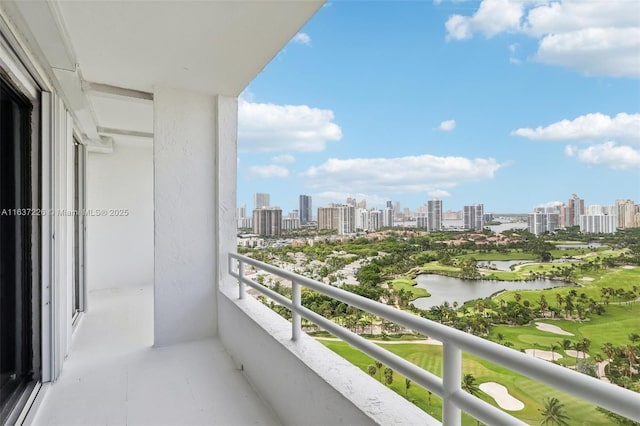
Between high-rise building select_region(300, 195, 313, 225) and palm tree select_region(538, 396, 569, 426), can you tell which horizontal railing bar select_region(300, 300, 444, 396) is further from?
high-rise building select_region(300, 195, 313, 225)

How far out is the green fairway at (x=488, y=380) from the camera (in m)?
0.84

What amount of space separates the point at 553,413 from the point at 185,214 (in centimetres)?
306

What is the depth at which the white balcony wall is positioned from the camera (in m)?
5.50

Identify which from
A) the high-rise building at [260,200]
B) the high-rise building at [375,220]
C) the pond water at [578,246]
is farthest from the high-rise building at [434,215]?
the high-rise building at [260,200]

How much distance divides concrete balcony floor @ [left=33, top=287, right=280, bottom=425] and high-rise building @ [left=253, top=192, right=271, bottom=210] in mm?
1369

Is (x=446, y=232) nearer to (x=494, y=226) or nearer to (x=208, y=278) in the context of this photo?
(x=494, y=226)

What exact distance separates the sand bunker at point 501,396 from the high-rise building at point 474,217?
0.67 metres

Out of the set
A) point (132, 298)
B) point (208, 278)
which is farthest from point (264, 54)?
point (132, 298)

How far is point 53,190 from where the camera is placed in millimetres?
2443

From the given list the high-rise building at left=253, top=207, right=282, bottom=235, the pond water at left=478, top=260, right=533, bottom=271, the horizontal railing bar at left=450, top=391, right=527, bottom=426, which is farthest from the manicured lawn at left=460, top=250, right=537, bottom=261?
the high-rise building at left=253, top=207, right=282, bottom=235

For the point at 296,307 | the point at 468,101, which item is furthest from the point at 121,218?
the point at 468,101

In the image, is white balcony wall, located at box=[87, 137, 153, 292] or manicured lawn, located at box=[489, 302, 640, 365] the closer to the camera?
manicured lawn, located at box=[489, 302, 640, 365]

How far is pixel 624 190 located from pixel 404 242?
94 centimetres

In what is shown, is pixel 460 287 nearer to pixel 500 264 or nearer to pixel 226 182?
pixel 500 264
